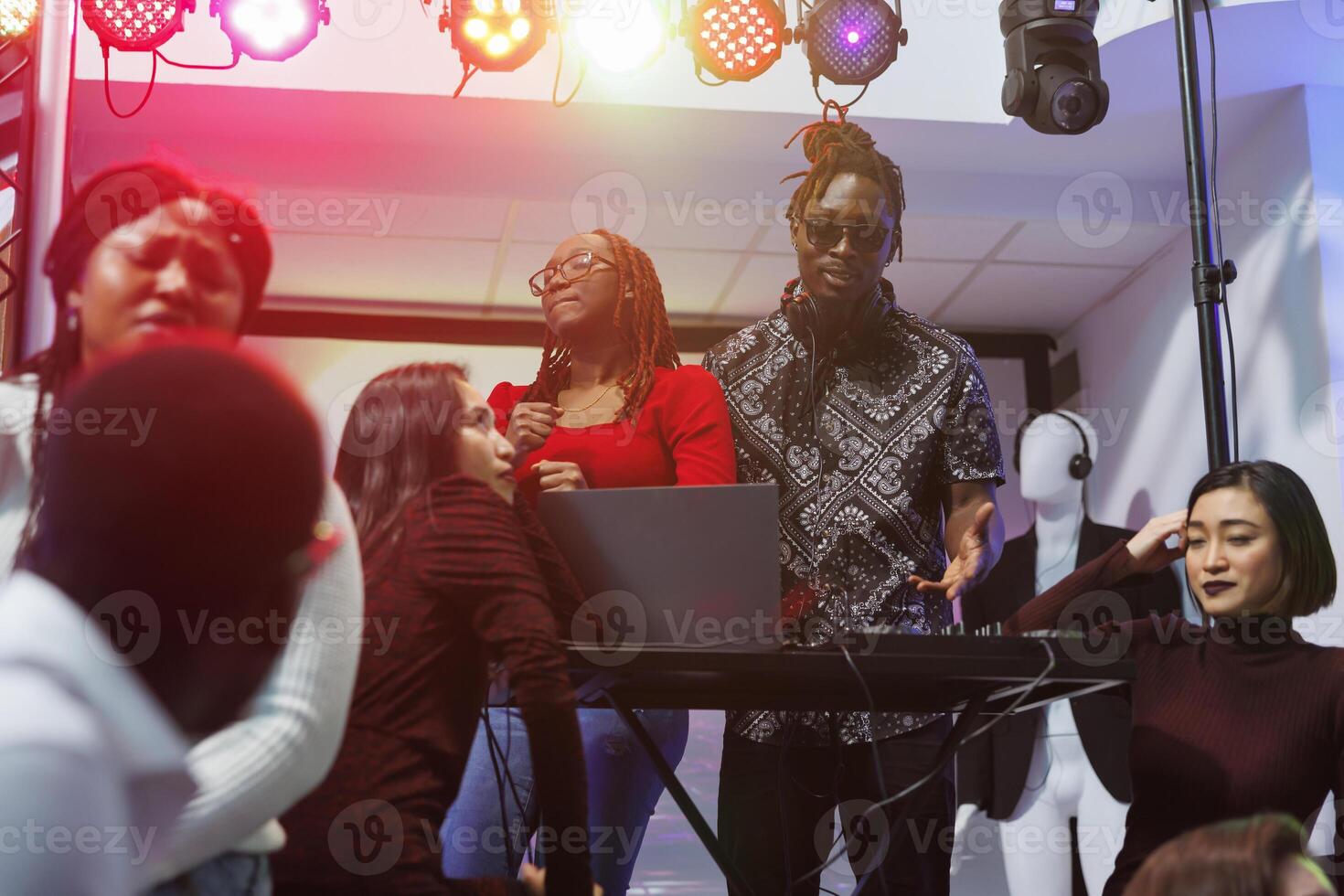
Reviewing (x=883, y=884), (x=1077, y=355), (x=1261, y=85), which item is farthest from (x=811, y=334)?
(x=1077, y=355)

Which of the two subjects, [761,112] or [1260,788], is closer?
[1260,788]

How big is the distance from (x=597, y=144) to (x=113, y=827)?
12.9ft

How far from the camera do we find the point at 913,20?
14.4 ft

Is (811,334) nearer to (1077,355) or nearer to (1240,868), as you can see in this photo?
(1240,868)

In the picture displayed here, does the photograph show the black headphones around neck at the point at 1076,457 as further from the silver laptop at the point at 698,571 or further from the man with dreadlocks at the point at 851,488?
the silver laptop at the point at 698,571

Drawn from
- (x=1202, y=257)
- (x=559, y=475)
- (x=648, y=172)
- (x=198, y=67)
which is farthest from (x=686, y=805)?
(x=648, y=172)

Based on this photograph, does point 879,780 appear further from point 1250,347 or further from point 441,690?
point 1250,347

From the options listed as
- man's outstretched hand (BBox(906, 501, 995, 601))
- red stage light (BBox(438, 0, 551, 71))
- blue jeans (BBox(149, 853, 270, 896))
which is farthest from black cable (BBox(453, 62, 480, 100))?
blue jeans (BBox(149, 853, 270, 896))

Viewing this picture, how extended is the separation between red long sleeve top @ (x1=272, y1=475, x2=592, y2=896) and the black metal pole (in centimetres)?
198

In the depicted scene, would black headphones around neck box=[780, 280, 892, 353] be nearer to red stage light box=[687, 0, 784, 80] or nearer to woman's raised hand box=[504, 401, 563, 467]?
woman's raised hand box=[504, 401, 563, 467]

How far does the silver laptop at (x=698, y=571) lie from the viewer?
1703 mm

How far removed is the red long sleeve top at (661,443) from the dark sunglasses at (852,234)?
1.28 ft

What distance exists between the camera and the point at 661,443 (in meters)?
2.33

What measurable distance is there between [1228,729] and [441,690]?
1.37 metres
